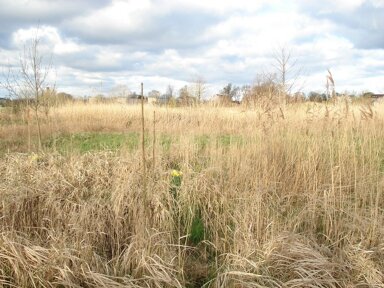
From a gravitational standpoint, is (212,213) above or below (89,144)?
below

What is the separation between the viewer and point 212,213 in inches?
147

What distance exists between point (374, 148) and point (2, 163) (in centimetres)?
438

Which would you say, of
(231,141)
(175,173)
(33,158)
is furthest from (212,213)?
(33,158)

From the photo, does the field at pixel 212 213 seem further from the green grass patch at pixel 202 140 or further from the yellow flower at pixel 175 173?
the green grass patch at pixel 202 140

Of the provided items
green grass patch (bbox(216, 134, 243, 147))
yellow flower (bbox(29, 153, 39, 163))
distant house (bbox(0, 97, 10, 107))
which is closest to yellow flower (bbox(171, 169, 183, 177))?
green grass patch (bbox(216, 134, 243, 147))

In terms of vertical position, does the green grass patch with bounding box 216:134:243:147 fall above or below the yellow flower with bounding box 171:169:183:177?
above

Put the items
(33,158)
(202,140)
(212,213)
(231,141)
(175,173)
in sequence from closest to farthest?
(212,213) → (175,173) → (33,158) → (231,141) → (202,140)

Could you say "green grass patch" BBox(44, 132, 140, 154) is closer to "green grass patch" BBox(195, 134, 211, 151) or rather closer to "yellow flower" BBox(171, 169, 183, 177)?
"green grass patch" BBox(195, 134, 211, 151)

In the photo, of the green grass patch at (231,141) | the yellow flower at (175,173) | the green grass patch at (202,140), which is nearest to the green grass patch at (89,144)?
the green grass patch at (202,140)

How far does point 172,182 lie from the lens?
4223 millimetres

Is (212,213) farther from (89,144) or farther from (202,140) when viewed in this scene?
(89,144)

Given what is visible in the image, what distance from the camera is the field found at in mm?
2631

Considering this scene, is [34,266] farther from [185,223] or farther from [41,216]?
[185,223]

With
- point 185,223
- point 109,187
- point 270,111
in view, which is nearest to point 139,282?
point 185,223
